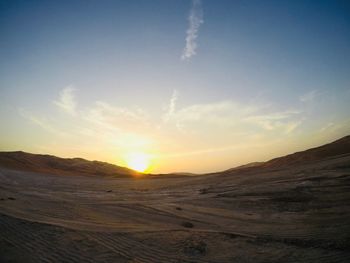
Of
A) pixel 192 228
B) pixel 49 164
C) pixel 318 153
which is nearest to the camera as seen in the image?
pixel 192 228

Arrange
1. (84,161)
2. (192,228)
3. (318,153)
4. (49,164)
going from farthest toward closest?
(84,161), (49,164), (318,153), (192,228)

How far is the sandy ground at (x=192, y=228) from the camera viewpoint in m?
9.07

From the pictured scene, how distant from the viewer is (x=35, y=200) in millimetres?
17578

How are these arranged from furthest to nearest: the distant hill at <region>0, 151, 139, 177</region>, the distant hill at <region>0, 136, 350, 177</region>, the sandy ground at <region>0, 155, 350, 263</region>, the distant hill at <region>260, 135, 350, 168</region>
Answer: the distant hill at <region>0, 151, 139, 177</region>
the distant hill at <region>0, 136, 350, 177</region>
the distant hill at <region>260, 135, 350, 168</region>
the sandy ground at <region>0, 155, 350, 263</region>

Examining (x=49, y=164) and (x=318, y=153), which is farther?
(x=49, y=164)

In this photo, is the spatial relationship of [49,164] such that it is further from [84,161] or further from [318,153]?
[318,153]

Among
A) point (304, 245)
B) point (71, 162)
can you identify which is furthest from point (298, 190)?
point (71, 162)

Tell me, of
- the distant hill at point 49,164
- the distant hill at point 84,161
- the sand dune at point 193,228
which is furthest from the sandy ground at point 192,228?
the distant hill at point 49,164

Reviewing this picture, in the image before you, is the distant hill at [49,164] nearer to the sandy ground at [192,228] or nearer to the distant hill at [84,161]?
the distant hill at [84,161]

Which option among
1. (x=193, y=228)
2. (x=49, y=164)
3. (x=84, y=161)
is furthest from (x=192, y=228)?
(x=84, y=161)

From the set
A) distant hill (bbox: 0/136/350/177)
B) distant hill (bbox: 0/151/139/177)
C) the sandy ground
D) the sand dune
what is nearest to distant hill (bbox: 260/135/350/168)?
distant hill (bbox: 0/136/350/177)

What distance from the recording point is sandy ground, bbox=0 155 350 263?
29.8 feet

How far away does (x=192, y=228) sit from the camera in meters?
12.1

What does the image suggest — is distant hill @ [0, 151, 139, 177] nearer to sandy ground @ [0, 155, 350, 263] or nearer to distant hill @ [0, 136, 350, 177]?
distant hill @ [0, 136, 350, 177]
